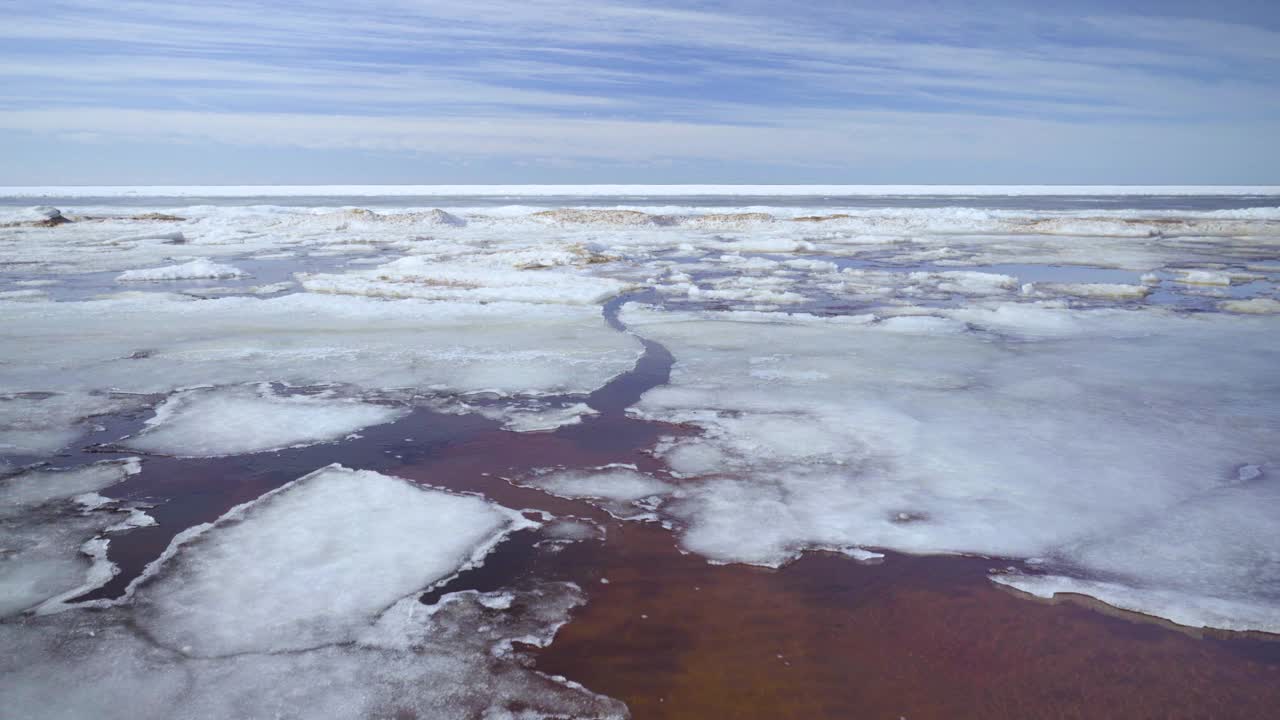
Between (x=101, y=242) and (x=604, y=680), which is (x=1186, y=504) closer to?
(x=604, y=680)

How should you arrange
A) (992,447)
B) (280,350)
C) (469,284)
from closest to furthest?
(992,447) → (280,350) → (469,284)

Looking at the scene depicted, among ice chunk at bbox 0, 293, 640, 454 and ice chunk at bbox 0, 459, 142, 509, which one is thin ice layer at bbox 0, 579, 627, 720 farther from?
ice chunk at bbox 0, 293, 640, 454

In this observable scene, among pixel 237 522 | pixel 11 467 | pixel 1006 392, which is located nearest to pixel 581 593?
pixel 237 522

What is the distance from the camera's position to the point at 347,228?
72.8 feet

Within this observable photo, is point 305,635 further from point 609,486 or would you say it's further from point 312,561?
point 609,486

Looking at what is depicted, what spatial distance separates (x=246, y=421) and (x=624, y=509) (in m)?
2.35

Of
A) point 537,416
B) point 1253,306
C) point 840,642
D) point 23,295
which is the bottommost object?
point 23,295

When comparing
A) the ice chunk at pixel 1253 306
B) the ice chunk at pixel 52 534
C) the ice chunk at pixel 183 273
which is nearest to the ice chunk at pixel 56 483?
the ice chunk at pixel 52 534

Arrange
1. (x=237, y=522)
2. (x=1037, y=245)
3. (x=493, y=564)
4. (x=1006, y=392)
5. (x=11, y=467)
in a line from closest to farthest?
(x=493, y=564) < (x=237, y=522) < (x=11, y=467) < (x=1006, y=392) < (x=1037, y=245)

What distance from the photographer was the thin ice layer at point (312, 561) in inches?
91.7

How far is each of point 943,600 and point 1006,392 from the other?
2.71 metres

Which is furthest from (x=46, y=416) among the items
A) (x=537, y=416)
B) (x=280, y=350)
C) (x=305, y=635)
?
(x=305, y=635)

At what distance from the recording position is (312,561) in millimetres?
2729

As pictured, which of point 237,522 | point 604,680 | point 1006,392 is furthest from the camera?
point 1006,392
